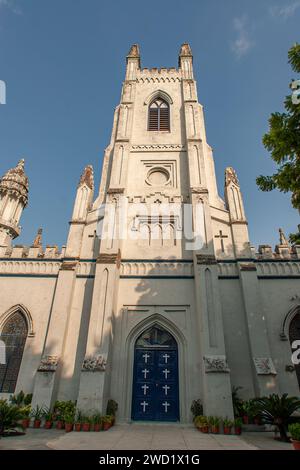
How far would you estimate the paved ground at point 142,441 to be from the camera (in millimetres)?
7246

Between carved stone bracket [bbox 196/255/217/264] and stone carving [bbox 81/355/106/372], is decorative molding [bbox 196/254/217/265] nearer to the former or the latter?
carved stone bracket [bbox 196/255/217/264]

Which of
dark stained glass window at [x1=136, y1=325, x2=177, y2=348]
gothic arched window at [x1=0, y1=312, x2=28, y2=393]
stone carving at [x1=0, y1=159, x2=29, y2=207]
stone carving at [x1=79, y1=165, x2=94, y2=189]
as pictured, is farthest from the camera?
stone carving at [x1=0, y1=159, x2=29, y2=207]

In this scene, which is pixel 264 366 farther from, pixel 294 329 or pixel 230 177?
pixel 230 177

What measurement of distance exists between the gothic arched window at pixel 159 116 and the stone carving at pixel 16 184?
10151mm

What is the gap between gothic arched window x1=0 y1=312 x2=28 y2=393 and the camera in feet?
42.7

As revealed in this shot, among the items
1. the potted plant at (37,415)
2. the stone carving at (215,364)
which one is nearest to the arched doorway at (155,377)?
the stone carving at (215,364)

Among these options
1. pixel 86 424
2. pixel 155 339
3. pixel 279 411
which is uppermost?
pixel 155 339

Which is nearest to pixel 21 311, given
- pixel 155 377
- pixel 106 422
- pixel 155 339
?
pixel 155 339

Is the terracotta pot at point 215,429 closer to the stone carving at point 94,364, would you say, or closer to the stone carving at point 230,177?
the stone carving at point 94,364

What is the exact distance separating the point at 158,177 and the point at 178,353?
36.8 feet

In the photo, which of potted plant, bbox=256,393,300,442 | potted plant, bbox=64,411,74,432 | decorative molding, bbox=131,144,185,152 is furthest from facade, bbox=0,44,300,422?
potted plant, bbox=256,393,300,442

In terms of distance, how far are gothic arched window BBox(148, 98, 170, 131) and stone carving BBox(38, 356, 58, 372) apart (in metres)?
17.2

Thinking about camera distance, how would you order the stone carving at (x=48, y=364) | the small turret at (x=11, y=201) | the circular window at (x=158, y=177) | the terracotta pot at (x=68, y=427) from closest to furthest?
the terracotta pot at (x=68, y=427) < the stone carving at (x=48, y=364) < the small turret at (x=11, y=201) < the circular window at (x=158, y=177)

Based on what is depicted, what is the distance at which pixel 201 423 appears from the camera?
10.2 meters
